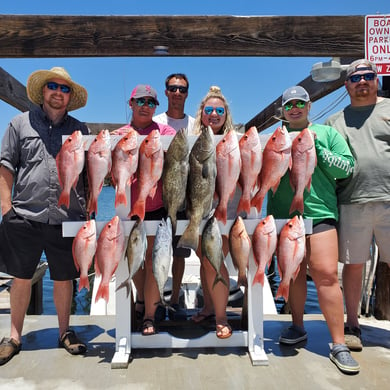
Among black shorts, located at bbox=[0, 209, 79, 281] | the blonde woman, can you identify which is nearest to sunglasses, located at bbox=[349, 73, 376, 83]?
the blonde woman

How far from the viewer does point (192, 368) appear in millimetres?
2744

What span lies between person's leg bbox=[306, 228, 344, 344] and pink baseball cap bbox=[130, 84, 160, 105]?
69.5 inches

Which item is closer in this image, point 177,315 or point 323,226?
point 323,226

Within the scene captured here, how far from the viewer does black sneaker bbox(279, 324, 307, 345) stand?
3.13 metres

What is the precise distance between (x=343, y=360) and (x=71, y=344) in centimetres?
211

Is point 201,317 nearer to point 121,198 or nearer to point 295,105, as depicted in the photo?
point 121,198

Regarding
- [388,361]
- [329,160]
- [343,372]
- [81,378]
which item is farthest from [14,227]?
[388,361]

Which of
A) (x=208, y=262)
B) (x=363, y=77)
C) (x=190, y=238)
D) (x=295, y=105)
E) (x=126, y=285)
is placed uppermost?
(x=363, y=77)

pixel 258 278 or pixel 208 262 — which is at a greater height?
pixel 208 262

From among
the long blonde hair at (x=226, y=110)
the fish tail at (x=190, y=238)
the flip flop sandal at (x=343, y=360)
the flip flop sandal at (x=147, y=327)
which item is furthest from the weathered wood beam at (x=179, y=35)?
the flip flop sandal at (x=343, y=360)

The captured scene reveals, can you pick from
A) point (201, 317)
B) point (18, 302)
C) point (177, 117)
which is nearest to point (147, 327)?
point (201, 317)

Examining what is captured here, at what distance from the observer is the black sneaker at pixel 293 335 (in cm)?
313

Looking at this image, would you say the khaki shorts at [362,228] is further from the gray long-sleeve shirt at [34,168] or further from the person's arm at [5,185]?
the person's arm at [5,185]

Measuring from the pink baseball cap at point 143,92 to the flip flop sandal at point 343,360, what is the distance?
2468 mm
